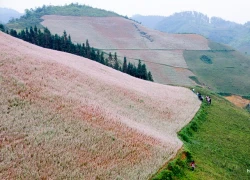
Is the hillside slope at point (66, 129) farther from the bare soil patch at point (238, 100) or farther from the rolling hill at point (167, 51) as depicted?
the rolling hill at point (167, 51)

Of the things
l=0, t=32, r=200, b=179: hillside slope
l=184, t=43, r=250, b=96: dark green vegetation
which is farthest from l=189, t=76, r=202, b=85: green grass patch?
l=0, t=32, r=200, b=179: hillside slope

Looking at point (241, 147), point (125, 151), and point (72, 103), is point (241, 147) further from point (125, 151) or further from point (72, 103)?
point (72, 103)

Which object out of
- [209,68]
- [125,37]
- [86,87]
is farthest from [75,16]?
[86,87]

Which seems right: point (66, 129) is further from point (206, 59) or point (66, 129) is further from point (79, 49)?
point (206, 59)

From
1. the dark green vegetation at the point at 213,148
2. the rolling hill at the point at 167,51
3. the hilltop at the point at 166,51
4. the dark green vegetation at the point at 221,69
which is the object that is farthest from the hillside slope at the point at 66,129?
the dark green vegetation at the point at 221,69

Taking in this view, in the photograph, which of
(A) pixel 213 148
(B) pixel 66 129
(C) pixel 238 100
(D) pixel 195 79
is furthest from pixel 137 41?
(B) pixel 66 129
